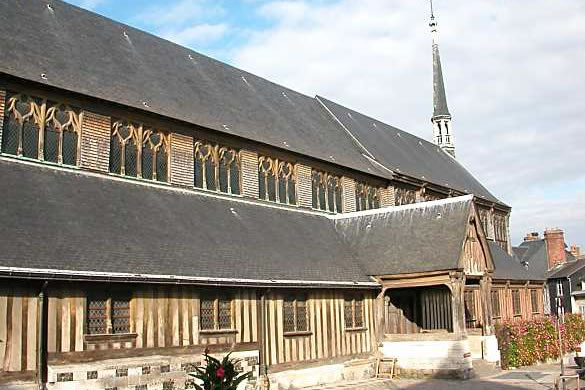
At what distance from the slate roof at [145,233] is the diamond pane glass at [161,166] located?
0.49 meters

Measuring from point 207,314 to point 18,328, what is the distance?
5.65m

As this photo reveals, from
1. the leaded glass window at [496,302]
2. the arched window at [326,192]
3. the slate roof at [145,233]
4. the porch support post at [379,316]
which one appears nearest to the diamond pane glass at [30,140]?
the slate roof at [145,233]

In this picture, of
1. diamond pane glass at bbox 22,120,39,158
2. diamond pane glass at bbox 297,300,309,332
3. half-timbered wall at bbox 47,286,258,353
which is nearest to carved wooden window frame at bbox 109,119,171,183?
diamond pane glass at bbox 22,120,39,158

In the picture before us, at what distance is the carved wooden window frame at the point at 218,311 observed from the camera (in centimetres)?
1845

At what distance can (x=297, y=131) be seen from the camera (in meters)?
29.4

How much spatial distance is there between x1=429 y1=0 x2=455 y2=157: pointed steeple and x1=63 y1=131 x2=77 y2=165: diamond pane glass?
126 feet

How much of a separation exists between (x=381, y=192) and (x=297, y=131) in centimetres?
586

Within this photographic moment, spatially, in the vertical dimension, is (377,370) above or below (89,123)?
below

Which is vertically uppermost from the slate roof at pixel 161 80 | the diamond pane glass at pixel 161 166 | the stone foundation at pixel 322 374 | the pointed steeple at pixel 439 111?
the pointed steeple at pixel 439 111

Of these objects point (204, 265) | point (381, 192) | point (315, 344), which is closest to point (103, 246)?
point (204, 265)

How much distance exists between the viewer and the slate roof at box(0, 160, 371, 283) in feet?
50.3

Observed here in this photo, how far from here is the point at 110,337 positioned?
15.8 m

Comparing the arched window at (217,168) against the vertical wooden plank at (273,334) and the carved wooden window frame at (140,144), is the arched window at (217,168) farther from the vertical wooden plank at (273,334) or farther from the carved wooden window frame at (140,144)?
the vertical wooden plank at (273,334)

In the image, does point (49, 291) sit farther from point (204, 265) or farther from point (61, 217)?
point (204, 265)
